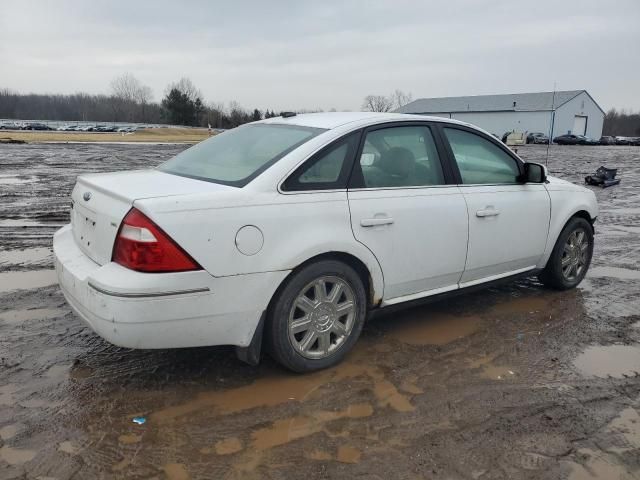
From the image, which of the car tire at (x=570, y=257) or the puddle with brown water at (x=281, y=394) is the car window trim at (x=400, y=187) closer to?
the puddle with brown water at (x=281, y=394)

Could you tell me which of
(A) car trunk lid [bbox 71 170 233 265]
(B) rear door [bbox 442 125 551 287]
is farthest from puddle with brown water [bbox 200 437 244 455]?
(B) rear door [bbox 442 125 551 287]

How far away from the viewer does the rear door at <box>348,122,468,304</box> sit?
3646 millimetres

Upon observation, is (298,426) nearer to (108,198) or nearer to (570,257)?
(108,198)

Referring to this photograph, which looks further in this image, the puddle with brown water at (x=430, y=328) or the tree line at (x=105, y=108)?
the tree line at (x=105, y=108)

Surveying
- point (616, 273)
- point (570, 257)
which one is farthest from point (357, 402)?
point (616, 273)

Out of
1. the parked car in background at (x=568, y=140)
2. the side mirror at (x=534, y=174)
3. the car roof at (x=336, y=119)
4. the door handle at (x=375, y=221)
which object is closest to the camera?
the door handle at (x=375, y=221)

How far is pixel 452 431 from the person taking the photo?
294cm

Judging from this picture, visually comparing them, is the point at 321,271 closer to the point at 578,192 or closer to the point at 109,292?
the point at 109,292

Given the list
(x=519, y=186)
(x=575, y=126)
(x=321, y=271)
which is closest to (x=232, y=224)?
(x=321, y=271)

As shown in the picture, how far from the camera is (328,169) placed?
3553 mm

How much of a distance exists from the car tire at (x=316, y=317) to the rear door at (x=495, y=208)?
1186mm

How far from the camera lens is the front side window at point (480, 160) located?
434cm

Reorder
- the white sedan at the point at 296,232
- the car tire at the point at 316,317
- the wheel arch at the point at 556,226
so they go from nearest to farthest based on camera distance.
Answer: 1. the white sedan at the point at 296,232
2. the car tire at the point at 316,317
3. the wheel arch at the point at 556,226

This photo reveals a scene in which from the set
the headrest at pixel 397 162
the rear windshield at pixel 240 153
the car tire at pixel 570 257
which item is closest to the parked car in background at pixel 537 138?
the car tire at pixel 570 257
